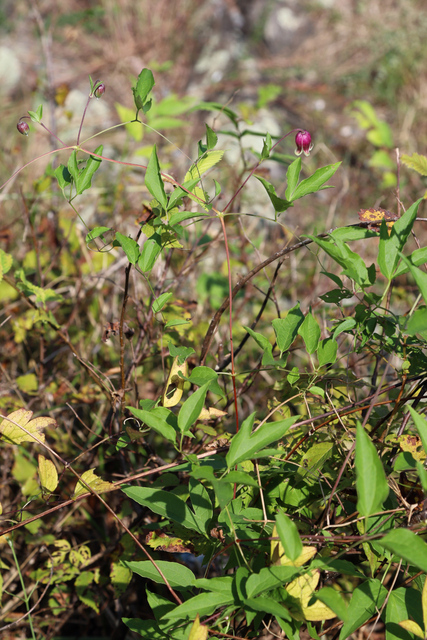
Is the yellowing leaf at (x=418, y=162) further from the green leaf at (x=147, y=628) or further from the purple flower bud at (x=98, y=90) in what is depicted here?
the green leaf at (x=147, y=628)

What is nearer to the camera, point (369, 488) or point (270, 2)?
point (369, 488)

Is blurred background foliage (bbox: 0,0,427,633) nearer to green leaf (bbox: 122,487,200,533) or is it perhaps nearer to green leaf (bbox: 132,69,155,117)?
green leaf (bbox: 122,487,200,533)

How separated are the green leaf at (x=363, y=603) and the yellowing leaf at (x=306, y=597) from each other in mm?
30

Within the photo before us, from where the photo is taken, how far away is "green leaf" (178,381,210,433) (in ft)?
1.98

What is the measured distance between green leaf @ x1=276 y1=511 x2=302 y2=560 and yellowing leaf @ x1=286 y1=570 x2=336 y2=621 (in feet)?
0.27

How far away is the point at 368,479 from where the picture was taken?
1.68ft

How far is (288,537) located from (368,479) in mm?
101

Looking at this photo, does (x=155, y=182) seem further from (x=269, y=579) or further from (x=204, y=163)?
(x=269, y=579)

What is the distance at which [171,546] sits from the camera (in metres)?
0.72

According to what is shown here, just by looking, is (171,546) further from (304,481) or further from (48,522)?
(48,522)

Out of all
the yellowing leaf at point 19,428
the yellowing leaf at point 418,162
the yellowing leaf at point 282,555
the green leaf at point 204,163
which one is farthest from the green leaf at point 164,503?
the yellowing leaf at point 418,162

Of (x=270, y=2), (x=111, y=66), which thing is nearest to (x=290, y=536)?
(x=111, y=66)

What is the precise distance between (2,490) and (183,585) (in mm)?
722

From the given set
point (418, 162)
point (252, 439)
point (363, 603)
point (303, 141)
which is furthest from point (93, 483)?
point (418, 162)
